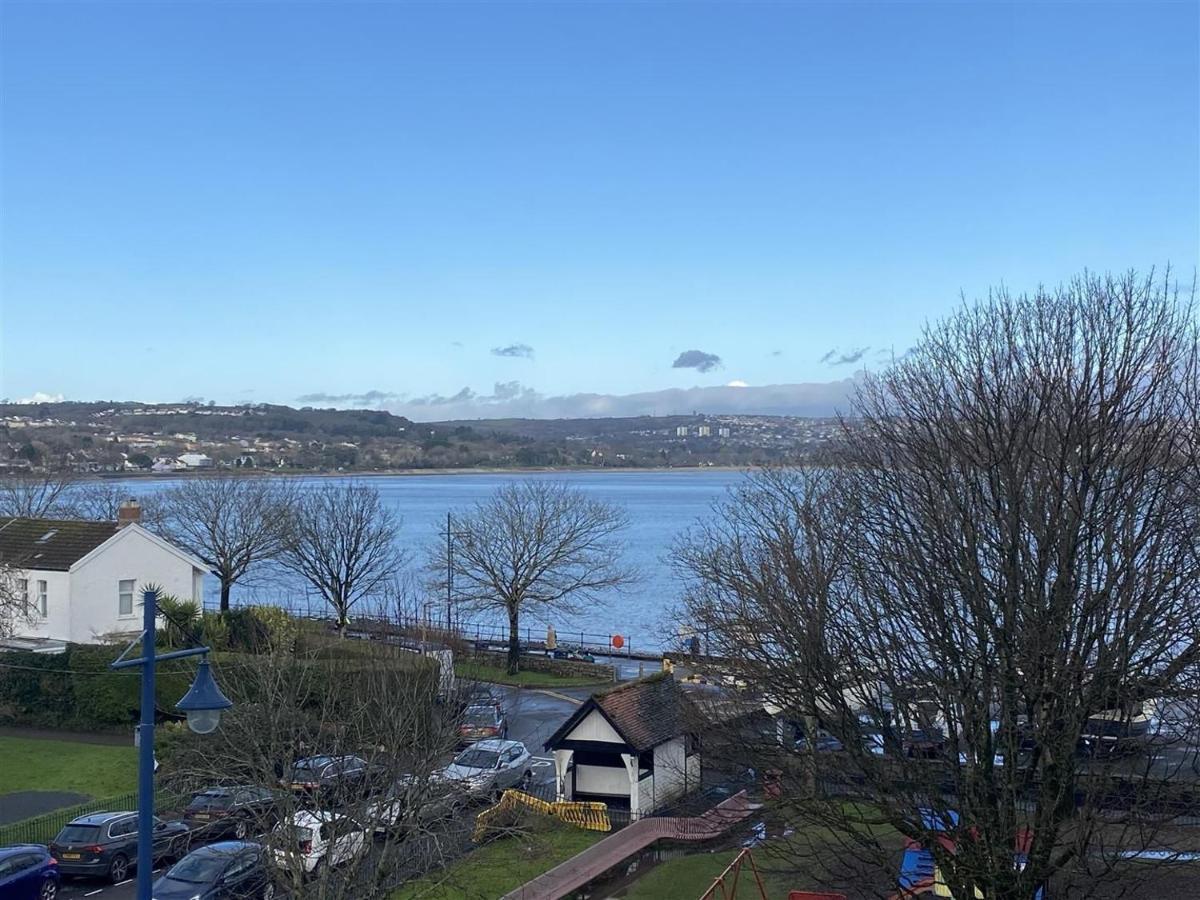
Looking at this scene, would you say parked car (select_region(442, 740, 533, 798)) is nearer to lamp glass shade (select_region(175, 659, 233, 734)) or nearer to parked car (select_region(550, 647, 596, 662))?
lamp glass shade (select_region(175, 659, 233, 734))

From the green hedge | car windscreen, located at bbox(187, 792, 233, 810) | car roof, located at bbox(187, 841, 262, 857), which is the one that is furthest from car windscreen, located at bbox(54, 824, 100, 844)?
the green hedge

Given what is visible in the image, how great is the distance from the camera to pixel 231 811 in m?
18.4

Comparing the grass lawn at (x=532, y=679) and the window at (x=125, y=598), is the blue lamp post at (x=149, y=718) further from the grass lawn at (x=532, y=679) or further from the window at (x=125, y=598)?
the window at (x=125, y=598)

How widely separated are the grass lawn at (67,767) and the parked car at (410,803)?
13284 millimetres

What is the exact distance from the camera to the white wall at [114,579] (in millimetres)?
38312

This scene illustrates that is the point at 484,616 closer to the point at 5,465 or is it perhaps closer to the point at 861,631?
the point at 861,631

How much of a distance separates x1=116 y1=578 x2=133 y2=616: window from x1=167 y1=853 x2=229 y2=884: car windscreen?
23384mm

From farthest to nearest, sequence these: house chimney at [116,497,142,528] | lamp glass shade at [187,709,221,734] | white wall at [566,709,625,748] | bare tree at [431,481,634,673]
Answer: bare tree at [431,481,634,673] → house chimney at [116,497,142,528] → white wall at [566,709,625,748] → lamp glass shade at [187,709,221,734]

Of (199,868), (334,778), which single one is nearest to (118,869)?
(199,868)

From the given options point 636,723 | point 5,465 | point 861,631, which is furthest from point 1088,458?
point 5,465

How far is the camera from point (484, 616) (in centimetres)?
7081

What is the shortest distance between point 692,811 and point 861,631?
1038cm

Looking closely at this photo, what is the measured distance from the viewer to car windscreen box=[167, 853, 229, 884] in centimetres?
1828

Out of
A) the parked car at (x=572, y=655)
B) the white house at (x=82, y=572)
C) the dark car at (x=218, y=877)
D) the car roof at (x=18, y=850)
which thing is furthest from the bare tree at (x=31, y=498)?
the dark car at (x=218, y=877)
